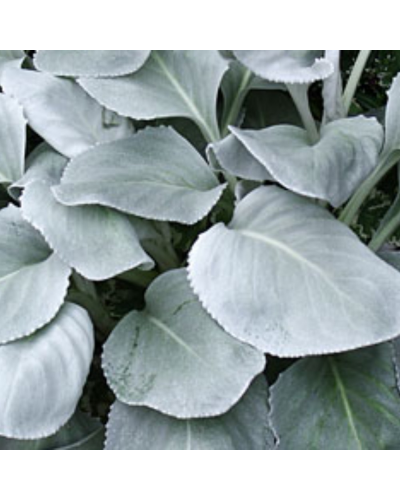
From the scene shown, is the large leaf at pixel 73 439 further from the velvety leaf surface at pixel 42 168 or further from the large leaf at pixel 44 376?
the velvety leaf surface at pixel 42 168

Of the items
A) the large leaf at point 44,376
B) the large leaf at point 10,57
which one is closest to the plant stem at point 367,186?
the large leaf at point 44,376

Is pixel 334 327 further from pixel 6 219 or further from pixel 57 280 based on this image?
pixel 6 219

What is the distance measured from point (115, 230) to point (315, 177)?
229mm

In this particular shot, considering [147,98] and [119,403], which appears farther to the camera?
[147,98]

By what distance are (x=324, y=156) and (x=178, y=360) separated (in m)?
0.27

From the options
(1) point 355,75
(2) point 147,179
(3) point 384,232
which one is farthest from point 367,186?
(2) point 147,179

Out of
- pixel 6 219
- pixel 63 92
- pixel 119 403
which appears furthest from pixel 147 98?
pixel 119 403

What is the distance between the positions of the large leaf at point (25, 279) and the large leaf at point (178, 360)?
0.09 m

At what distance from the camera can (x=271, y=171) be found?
793 millimetres

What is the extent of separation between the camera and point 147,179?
87cm

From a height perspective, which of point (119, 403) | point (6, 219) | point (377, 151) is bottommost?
point (119, 403)

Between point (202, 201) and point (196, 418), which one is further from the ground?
point (202, 201)

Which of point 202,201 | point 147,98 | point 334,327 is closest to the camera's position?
point 334,327

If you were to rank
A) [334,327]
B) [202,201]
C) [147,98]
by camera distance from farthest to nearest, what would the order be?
[147,98] → [202,201] → [334,327]
